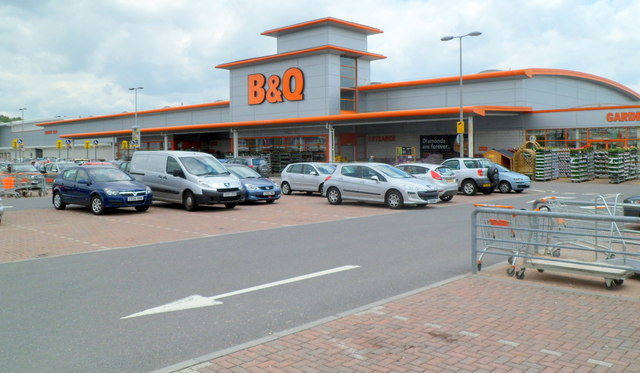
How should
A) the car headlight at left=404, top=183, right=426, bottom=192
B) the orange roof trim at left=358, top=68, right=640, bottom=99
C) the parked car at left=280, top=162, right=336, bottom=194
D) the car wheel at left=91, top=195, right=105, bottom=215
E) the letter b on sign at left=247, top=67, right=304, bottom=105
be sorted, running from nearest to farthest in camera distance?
the car wheel at left=91, top=195, right=105, bottom=215, the car headlight at left=404, top=183, right=426, bottom=192, the parked car at left=280, top=162, right=336, bottom=194, the orange roof trim at left=358, top=68, right=640, bottom=99, the letter b on sign at left=247, top=67, right=304, bottom=105

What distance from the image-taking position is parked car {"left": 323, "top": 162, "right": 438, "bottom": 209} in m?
18.3

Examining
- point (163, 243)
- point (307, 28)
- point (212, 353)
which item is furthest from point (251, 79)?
point (212, 353)

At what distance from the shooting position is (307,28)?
47.5 metres

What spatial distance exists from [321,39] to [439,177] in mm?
28501

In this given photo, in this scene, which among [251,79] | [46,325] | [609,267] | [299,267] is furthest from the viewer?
[251,79]

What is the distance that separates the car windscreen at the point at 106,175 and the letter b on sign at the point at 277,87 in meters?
30.0

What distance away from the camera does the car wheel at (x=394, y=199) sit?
60.2ft

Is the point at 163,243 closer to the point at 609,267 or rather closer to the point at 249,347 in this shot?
the point at 249,347

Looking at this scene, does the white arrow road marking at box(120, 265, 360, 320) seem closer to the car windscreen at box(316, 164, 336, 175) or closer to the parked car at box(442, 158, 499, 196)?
the car windscreen at box(316, 164, 336, 175)

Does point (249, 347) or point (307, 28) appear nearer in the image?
point (249, 347)

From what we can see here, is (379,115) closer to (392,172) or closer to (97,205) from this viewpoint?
(392,172)

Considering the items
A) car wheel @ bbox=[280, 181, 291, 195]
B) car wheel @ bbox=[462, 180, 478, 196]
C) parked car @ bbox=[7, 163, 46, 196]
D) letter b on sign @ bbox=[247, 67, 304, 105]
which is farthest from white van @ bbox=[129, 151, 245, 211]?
letter b on sign @ bbox=[247, 67, 304, 105]

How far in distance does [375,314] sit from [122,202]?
12373 mm

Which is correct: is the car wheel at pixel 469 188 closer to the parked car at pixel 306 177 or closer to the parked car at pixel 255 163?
the parked car at pixel 306 177
